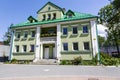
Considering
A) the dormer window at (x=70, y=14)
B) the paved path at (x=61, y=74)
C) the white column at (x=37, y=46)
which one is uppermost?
the dormer window at (x=70, y=14)

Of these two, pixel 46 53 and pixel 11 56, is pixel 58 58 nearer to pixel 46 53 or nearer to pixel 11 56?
pixel 46 53

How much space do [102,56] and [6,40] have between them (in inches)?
1936

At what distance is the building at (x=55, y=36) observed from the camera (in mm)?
22484

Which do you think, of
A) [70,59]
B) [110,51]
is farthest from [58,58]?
[110,51]

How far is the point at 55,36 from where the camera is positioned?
2508 cm

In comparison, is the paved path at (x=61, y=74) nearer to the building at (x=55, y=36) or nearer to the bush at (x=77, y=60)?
the bush at (x=77, y=60)

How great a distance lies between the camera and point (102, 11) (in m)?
37.7

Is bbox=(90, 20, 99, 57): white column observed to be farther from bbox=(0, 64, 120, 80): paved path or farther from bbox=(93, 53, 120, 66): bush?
bbox=(0, 64, 120, 80): paved path

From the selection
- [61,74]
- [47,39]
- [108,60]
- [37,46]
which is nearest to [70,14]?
[47,39]

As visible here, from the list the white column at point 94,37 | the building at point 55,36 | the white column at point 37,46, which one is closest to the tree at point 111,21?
the building at point 55,36

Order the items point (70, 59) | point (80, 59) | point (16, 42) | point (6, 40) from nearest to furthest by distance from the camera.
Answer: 1. point (80, 59)
2. point (70, 59)
3. point (16, 42)
4. point (6, 40)

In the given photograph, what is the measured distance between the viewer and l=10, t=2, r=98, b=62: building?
2248 centimetres

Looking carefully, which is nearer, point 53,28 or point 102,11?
point 53,28

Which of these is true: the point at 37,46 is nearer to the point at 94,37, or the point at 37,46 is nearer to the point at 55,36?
the point at 55,36
